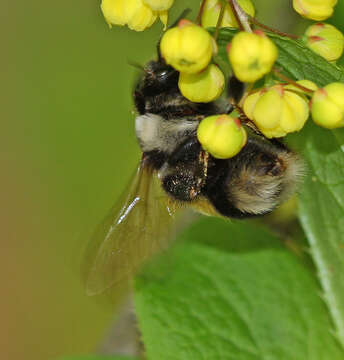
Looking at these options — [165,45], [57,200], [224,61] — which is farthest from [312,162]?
[57,200]

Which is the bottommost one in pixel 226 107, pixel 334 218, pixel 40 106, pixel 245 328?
pixel 40 106

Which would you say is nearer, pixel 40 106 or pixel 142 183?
pixel 142 183

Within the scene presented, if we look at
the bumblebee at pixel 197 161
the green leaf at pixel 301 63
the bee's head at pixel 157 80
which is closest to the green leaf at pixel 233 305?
the bumblebee at pixel 197 161

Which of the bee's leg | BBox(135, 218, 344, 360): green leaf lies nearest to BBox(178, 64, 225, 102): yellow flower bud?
the bee's leg

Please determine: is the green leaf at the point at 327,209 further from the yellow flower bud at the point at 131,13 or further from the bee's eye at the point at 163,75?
the yellow flower bud at the point at 131,13

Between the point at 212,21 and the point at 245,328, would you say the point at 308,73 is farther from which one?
the point at 245,328

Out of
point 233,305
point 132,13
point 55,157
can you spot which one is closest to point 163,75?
point 132,13

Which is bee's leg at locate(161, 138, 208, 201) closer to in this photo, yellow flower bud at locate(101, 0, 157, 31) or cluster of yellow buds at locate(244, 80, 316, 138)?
cluster of yellow buds at locate(244, 80, 316, 138)
